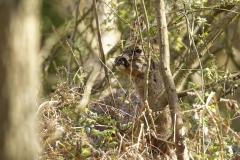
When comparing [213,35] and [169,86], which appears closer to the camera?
[169,86]

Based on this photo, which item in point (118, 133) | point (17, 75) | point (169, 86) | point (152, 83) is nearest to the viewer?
point (17, 75)

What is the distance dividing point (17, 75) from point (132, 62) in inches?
154

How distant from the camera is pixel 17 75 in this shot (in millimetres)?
3100

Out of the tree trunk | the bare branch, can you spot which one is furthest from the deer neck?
the tree trunk

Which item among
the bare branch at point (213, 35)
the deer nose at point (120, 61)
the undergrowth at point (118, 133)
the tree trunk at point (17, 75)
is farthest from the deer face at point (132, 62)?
the tree trunk at point (17, 75)

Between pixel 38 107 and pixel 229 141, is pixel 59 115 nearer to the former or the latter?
pixel 38 107

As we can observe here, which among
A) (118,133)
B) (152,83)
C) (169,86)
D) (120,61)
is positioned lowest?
(118,133)

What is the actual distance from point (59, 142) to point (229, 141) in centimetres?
141

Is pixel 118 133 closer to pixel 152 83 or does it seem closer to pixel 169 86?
pixel 169 86

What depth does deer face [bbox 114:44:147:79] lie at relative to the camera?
6789mm

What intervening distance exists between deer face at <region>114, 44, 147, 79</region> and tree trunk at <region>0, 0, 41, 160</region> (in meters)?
3.59

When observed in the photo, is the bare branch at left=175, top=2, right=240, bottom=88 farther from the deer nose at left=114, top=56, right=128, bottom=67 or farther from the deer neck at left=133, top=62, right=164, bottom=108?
the deer nose at left=114, top=56, right=128, bottom=67

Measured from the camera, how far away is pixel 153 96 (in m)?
6.71

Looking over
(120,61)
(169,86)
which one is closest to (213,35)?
(169,86)
